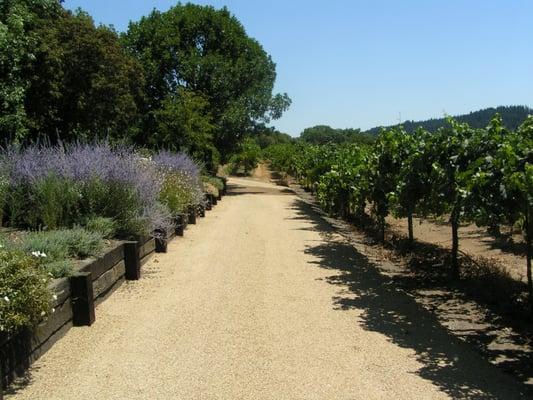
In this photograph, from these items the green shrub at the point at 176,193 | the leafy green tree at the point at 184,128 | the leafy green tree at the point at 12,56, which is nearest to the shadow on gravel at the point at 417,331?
the green shrub at the point at 176,193

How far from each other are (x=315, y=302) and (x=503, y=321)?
212 centimetres

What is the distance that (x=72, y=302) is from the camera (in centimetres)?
546

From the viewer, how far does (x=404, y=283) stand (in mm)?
8008

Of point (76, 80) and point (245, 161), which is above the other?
point (76, 80)

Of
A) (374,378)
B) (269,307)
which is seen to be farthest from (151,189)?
(374,378)

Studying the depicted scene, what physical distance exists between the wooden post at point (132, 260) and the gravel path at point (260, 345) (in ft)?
0.51

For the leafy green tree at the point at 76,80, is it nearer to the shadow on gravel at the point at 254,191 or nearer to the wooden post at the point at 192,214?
the wooden post at the point at 192,214

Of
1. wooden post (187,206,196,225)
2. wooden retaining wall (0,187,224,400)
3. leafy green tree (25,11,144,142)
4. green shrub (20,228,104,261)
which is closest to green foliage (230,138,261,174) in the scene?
leafy green tree (25,11,144,142)

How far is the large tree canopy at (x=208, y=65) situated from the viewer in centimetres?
2834

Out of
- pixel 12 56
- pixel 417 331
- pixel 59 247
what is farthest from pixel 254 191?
pixel 417 331

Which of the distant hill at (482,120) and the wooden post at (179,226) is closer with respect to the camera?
the distant hill at (482,120)

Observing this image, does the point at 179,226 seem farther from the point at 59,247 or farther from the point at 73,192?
the point at 59,247

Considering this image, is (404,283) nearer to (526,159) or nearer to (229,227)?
(526,159)

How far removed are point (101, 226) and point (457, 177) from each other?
14.7ft
